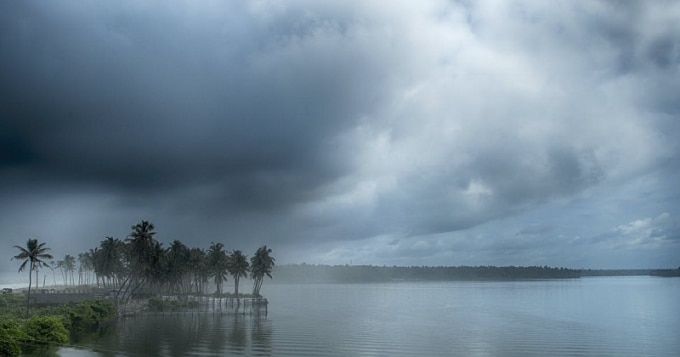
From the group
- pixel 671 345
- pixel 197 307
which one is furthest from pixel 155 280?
pixel 671 345

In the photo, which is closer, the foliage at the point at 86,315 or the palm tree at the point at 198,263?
the foliage at the point at 86,315

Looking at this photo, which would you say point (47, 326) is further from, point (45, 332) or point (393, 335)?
point (393, 335)

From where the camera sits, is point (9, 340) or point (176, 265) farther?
point (176, 265)

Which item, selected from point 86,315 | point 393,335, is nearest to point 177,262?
point 86,315

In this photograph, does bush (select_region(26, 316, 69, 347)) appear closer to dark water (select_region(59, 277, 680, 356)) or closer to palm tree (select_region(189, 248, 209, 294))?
dark water (select_region(59, 277, 680, 356))

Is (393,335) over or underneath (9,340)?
underneath

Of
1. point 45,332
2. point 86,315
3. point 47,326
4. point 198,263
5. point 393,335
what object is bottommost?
point 393,335

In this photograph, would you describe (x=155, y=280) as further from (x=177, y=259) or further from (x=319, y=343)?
(x=319, y=343)

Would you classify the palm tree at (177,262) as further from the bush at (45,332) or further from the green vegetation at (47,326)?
the bush at (45,332)

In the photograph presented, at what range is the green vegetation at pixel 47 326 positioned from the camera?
57544 mm

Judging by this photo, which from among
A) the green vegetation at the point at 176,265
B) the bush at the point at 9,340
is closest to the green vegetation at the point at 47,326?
the bush at the point at 9,340

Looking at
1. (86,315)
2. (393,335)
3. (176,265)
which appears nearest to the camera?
(86,315)

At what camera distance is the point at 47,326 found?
69250mm

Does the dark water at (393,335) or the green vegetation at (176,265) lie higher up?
the green vegetation at (176,265)
